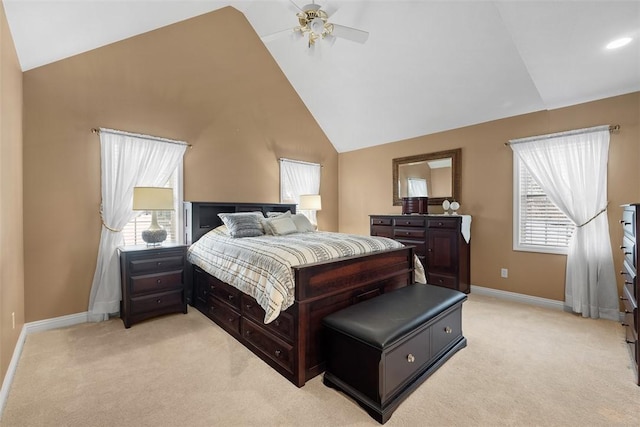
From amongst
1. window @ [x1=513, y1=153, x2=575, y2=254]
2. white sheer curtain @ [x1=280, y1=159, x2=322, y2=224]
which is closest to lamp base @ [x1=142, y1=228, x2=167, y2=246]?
white sheer curtain @ [x1=280, y1=159, x2=322, y2=224]

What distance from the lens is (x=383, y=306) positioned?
2.23 meters

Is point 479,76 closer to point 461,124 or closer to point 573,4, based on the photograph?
point 461,124

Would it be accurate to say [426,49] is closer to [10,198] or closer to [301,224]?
[301,224]

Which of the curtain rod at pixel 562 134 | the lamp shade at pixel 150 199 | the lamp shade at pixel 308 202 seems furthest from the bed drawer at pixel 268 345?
the curtain rod at pixel 562 134

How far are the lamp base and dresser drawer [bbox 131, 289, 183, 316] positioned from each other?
1.99 ft

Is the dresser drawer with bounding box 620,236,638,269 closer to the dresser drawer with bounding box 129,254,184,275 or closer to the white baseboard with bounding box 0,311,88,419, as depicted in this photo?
the dresser drawer with bounding box 129,254,184,275

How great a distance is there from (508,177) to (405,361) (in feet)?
10.9

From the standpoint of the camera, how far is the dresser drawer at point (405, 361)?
180 centimetres

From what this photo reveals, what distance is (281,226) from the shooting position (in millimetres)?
3748

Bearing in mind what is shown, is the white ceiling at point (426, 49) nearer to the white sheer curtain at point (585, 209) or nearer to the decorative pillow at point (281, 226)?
the white sheer curtain at point (585, 209)

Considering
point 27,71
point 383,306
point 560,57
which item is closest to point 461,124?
point 560,57

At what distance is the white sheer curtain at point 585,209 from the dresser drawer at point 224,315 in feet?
12.7

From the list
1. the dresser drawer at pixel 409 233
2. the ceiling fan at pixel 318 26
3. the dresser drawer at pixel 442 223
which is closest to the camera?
the ceiling fan at pixel 318 26

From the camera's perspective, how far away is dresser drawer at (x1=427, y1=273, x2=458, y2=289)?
412 cm
